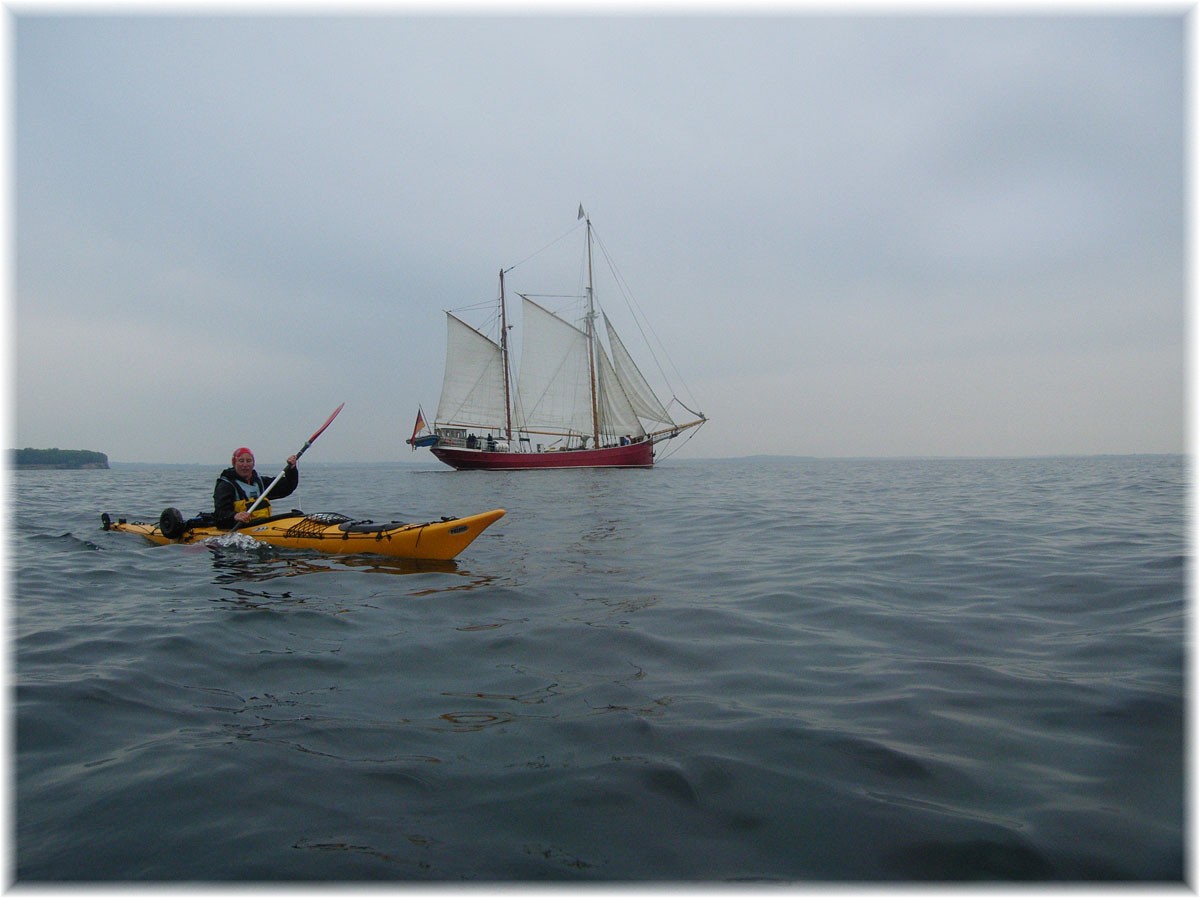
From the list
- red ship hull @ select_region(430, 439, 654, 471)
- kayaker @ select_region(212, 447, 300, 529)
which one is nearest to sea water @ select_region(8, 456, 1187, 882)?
kayaker @ select_region(212, 447, 300, 529)

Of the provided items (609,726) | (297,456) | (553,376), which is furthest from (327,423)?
(553,376)

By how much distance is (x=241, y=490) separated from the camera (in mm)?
11586

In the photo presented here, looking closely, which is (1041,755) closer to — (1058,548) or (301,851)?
(301,851)

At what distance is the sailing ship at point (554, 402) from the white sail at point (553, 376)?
97mm

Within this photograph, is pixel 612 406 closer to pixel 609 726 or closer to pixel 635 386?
pixel 635 386

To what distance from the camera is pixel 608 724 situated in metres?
3.97

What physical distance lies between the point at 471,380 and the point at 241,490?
52.7m

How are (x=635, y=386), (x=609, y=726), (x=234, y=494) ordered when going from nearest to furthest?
(x=609, y=726), (x=234, y=494), (x=635, y=386)

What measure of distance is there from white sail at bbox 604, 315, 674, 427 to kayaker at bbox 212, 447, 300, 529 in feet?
164

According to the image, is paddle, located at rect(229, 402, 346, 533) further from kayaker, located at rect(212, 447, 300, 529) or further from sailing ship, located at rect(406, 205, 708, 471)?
sailing ship, located at rect(406, 205, 708, 471)

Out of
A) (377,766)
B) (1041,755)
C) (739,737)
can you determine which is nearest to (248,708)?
(377,766)

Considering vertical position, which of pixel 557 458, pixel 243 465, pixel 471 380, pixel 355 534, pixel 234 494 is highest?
pixel 471 380

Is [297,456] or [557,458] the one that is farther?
[557,458]

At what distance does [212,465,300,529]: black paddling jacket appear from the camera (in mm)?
11203
